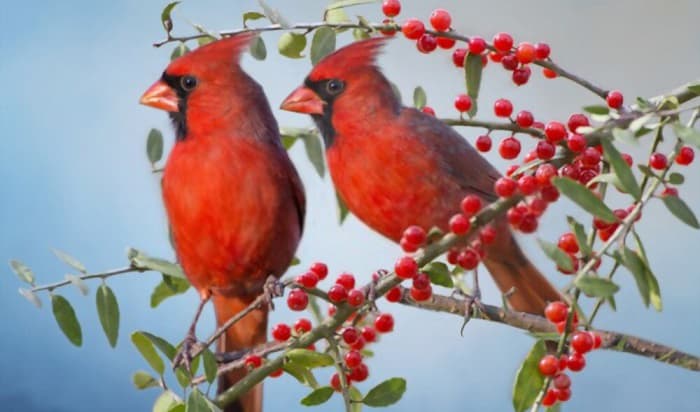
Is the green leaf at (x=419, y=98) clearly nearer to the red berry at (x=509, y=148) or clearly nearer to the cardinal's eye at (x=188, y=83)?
the red berry at (x=509, y=148)

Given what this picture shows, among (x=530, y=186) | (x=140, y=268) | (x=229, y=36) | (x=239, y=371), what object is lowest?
(x=239, y=371)

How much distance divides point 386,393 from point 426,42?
1.31ft

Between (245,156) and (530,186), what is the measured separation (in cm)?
33

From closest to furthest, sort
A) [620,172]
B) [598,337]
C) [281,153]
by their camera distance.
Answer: [620,172]
[598,337]
[281,153]

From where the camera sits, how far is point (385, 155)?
45.5 inches

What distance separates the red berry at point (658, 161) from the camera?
3.59 feet

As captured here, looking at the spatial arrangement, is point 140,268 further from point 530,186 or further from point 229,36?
point 530,186

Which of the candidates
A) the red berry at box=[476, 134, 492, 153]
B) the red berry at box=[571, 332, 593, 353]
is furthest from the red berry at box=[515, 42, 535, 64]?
the red berry at box=[571, 332, 593, 353]

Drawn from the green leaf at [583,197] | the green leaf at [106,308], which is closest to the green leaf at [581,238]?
the green leaf at [583,197]

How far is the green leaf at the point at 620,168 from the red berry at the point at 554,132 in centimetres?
13

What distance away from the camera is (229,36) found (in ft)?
3.97

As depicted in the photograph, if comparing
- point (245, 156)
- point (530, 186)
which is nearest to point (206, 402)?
point (245, 156)

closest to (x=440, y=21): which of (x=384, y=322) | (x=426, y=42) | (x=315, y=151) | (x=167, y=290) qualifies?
(x=426, y=42)

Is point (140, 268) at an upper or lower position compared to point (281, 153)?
lower
